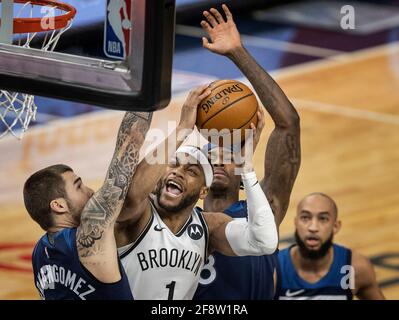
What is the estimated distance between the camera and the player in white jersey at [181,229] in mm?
5164

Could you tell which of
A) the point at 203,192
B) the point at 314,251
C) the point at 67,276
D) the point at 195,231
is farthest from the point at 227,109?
the point at 314,251

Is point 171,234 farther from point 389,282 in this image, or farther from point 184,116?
point 389,282

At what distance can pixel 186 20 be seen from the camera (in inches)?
467

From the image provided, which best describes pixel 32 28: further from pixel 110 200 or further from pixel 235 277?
pixel 235 277

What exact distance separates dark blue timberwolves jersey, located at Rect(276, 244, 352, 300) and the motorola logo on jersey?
1463 millimetres

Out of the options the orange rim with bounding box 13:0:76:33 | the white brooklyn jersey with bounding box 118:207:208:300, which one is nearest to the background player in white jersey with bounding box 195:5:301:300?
the white brooklyn jersey with bounding box 118:207:208:300

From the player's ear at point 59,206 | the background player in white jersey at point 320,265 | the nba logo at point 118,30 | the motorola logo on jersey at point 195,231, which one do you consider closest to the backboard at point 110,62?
the nba logo at point 118,30

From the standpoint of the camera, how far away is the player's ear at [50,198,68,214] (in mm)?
5230

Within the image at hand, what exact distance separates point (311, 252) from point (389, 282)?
1.26 meters

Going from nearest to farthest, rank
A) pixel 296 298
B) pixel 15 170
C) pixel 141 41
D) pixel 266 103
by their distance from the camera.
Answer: pixel 141 41
pixel 266 103
pixel 296 298
pixel 15 170

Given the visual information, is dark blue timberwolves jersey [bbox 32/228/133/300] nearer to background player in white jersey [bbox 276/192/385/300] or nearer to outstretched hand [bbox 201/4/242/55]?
outstretched hand [bbox 201/4/242/55]

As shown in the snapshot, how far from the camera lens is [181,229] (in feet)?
17.6

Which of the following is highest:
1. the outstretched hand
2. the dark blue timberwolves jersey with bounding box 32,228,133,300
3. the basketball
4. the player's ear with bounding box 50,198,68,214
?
the outstretched hand
